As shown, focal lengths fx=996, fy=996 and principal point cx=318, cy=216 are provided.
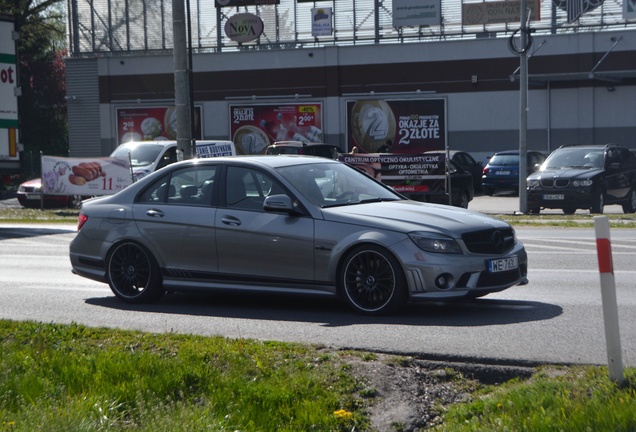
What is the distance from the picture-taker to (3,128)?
18734 mm

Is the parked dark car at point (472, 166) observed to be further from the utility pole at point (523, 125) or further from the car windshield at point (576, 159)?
the car windshield at point (576, 159)

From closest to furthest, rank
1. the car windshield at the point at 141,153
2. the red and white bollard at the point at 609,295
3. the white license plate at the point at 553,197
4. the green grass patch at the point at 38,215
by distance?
the red and white bollard at the point at 609,295, the white license plate at the point at 553,197, the green grass patch at the point at 38,215, the car windshield at the point at 141,153

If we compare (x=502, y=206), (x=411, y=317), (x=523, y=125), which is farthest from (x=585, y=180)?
(x=411, y=317)

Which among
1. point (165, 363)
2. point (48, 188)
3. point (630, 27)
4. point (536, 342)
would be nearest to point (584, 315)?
point (536, 342)

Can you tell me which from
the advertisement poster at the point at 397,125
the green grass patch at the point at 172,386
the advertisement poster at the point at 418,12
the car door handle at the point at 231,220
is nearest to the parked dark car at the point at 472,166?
the advertisement poster at the point at 397,125

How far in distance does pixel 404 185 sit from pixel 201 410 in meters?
18.0

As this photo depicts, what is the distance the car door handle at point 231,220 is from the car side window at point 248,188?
0.14 meters

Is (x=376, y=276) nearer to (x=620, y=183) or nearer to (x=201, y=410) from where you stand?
(x=201, y=410)

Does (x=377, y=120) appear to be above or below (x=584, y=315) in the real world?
above

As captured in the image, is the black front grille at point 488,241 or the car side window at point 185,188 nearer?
the black front grille at point 488,241

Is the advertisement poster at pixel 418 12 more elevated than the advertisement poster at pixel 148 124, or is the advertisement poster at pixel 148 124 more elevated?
the advertisement poster at pixel 418 12

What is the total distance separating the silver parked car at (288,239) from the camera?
8.88 meters

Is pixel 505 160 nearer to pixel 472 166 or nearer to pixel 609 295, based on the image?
pixel 472 166

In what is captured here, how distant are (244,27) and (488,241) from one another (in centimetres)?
3341
